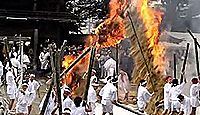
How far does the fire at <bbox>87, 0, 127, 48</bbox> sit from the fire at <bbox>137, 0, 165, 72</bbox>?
81 cm

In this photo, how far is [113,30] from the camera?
18094 mm

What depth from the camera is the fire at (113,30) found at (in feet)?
58.2

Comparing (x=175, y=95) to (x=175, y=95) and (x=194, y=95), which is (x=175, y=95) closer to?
(x=175, y=95)

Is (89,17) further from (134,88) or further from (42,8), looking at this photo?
(134,88)

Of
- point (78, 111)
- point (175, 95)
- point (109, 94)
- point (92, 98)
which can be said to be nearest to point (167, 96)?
point (175, 95)

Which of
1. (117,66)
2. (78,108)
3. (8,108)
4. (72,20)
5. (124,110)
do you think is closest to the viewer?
(78,108)

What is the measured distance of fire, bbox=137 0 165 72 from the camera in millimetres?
16138

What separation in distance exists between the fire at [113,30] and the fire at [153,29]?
815 millimetres

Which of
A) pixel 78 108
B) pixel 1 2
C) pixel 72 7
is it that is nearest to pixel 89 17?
pixel 72 7

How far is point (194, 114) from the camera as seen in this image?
1369 cm

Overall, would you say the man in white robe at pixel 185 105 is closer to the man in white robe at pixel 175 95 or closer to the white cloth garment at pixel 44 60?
the man in white robe at pixel 175 95

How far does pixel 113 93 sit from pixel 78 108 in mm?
3701

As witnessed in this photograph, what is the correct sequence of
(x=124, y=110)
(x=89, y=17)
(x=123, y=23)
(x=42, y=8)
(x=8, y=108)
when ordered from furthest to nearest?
(x=89, y=17), (x=42, y=8), (x=123, y=23), (x=124, y=110), (x=8, y=108)

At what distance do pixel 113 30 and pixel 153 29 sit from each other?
2115 millimetres
